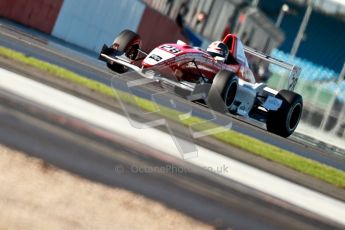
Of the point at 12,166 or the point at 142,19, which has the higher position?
the point at 142,19

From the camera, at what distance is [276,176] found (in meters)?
10.7

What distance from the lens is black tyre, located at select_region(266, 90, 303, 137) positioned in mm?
13297

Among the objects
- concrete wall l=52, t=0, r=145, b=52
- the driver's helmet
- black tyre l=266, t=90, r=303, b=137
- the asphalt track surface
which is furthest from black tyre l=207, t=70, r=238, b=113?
concrete wall l=52, t=0, r=145, b=52

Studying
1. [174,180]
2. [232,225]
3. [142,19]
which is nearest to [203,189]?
[174,180]

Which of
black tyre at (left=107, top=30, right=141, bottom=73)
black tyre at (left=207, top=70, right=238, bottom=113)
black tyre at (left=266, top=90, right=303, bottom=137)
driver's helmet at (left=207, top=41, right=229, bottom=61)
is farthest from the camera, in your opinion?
black tyre at (left=266, top=90, right=303, bottom=137)

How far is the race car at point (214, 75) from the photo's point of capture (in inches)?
460

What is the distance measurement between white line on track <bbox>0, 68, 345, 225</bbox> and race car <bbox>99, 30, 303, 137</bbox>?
4.81ft

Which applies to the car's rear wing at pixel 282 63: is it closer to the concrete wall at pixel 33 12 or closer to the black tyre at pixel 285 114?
the black tyre at pixel 285 114

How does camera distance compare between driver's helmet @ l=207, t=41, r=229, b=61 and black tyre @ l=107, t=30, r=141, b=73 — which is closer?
black tyre @ l=107, t=30, r=141, b=73

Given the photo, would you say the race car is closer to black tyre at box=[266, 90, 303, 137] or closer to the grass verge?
black tyre at box=[266, 90, 303, 137]

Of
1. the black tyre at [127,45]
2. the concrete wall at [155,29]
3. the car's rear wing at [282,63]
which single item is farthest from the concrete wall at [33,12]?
the car's rear wing at [282,63]

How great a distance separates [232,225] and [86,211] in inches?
70.0

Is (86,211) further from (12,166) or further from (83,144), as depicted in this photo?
(83,144)

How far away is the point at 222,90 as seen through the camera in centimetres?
1153
